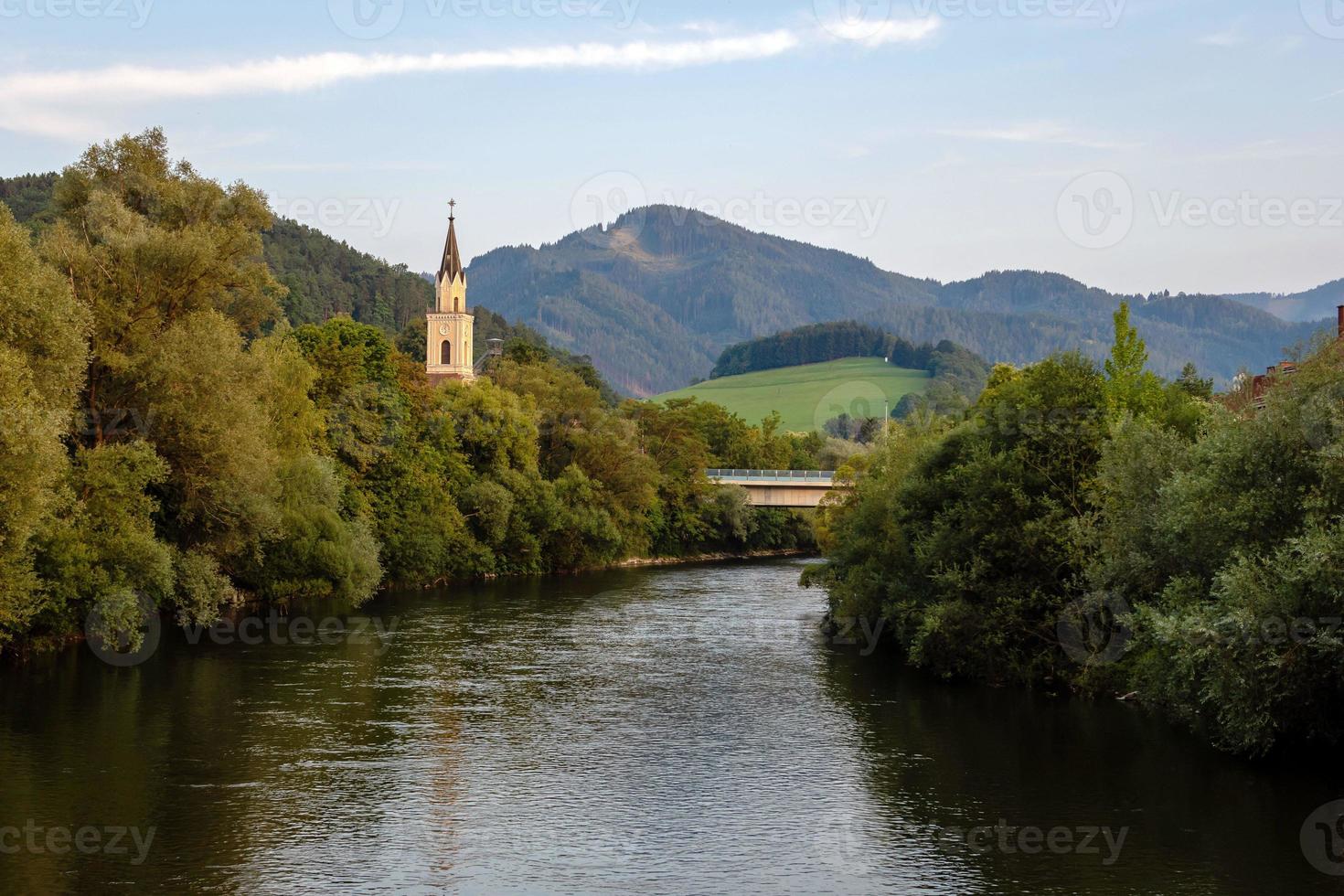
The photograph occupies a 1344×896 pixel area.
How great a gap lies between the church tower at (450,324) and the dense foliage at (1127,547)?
80853 mm

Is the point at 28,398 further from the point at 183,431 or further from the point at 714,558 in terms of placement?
the point at 714,558

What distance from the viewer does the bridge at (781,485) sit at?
333 ft

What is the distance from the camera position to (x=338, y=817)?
25.6m

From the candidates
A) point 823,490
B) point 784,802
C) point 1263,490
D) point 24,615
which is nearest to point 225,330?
point 24,615

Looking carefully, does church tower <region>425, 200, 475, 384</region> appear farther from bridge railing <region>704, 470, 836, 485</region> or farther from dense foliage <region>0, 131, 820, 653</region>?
dense foliage <region>0, 131, 820, 653</region>

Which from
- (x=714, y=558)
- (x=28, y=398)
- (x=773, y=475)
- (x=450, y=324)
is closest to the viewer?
(x=28, y=398)

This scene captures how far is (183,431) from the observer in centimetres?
4459

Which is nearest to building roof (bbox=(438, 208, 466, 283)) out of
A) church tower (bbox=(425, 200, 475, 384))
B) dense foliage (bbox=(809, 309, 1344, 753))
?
church tower (bbox=(425, 200, 475, 384))

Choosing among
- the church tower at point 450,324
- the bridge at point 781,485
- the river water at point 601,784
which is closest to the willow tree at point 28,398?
the river water at point 601,784

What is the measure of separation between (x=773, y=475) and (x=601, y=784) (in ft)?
252

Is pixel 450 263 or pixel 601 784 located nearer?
pixel 601 784

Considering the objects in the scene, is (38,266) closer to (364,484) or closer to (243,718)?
(243,718)

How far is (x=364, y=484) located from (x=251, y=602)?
1371cm

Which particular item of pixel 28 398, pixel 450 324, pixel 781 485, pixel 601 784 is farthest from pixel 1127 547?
pixel 450 324
